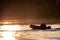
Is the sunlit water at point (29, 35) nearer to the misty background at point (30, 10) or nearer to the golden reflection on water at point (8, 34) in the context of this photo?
the golden reflection on water at point (8, 34)

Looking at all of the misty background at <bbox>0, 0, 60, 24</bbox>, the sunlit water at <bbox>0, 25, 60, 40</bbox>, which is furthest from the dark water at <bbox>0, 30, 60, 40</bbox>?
the misty background at <bbox>0, 0, 60, 24</bbox>

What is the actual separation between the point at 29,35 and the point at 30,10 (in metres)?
0.44

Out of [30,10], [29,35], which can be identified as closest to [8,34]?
[29,35]

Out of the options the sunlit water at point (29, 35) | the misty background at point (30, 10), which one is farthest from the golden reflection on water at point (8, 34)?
the misty background at point (30, 10)

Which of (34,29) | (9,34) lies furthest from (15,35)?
(34,29)

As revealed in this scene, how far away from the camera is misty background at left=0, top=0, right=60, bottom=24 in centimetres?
165

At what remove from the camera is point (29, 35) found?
1.31 metres

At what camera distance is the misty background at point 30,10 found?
165 cm

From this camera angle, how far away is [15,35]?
4.31 feet

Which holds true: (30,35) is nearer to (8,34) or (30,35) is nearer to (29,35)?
(29,35)

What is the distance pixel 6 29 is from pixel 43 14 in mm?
516

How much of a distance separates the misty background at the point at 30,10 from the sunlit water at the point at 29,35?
34 centimetres

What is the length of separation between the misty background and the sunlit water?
338mm

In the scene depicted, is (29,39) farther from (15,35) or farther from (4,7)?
(4,7)
